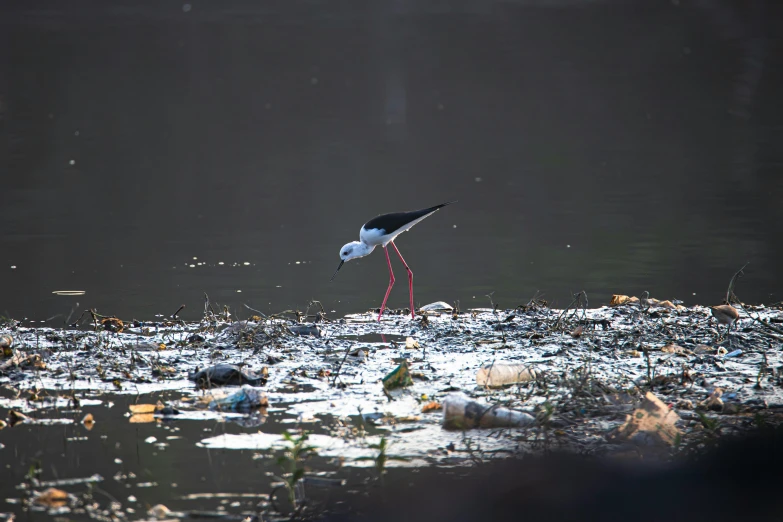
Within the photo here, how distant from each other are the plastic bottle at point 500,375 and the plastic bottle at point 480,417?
0.69m

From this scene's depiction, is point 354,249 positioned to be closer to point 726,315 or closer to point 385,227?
point 385,227


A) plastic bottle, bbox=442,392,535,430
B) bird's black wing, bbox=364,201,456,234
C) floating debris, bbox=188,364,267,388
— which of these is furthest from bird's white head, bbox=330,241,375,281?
Answer: plastic bottle, bbox=442,392,535,430

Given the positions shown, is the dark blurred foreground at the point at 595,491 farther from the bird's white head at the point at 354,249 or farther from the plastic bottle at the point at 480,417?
the bird's white head at the point at 354,249

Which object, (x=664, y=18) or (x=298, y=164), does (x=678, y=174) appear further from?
(x=664, y=18)

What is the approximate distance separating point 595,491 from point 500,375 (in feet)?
6.45

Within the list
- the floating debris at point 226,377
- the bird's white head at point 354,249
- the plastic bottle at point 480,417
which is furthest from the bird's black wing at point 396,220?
the plastic bottle at point 480,417

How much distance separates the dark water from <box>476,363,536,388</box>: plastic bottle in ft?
9.93

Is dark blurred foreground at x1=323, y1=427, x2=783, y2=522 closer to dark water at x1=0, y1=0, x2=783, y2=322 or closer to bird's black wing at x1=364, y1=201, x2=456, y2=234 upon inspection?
dark water at x1=0, y1=0, x2=783, y2=322

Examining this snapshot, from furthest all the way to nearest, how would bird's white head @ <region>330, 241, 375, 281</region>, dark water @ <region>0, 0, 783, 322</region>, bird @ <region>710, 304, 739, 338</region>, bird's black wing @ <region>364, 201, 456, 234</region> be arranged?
dark water @ <region>0, 0, 783, 322</region>, bird's white head @ <region>330, 241, 375, 281</region>, bird's black wing @ <region>364, 201, 456, 234</region>, bird @ <region>710, 304, 739, 338</region>

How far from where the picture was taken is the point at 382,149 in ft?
64.3

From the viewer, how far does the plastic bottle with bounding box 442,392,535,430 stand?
484cm

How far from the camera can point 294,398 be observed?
5422 mm

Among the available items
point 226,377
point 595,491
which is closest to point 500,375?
point 226,377

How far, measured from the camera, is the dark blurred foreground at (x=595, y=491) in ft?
11.7
